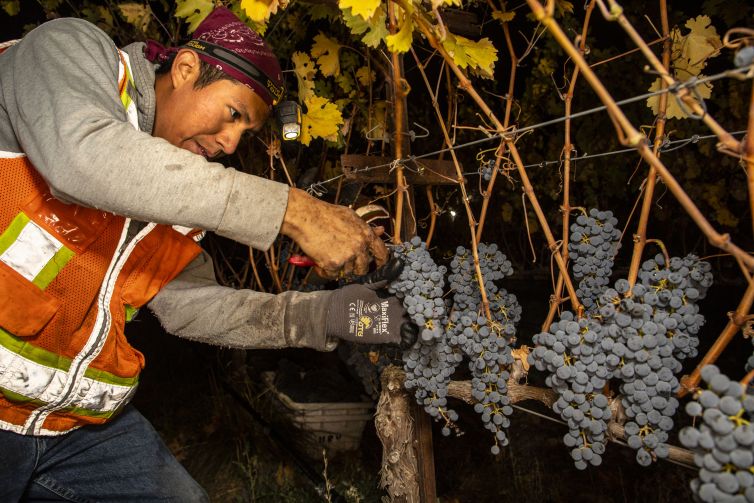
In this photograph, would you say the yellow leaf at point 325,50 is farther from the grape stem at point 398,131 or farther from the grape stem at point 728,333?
the grape stem at point 728,333

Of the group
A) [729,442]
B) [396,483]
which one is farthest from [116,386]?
[729,442]

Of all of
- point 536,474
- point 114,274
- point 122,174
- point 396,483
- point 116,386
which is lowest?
point 536,474

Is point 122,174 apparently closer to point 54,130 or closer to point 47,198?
point 54,130

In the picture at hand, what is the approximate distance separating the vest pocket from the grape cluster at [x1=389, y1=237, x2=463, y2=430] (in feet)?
3.13

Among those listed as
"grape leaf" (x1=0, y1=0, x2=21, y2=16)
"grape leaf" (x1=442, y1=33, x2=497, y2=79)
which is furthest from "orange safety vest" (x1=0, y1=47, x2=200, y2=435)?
"grape leaf" (x1=0, y1=0, x2=21, y2=16)

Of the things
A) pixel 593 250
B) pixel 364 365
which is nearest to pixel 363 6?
pixel 593 250

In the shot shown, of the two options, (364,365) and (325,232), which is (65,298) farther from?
(364,365)

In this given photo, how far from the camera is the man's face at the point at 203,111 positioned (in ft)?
4.83

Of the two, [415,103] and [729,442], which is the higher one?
[729,442]

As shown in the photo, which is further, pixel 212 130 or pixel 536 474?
pixel 536 474

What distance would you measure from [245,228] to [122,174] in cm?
26

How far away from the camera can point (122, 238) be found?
157 centimetres

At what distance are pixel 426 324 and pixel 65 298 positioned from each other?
103cm

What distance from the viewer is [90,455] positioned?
5.61ft
